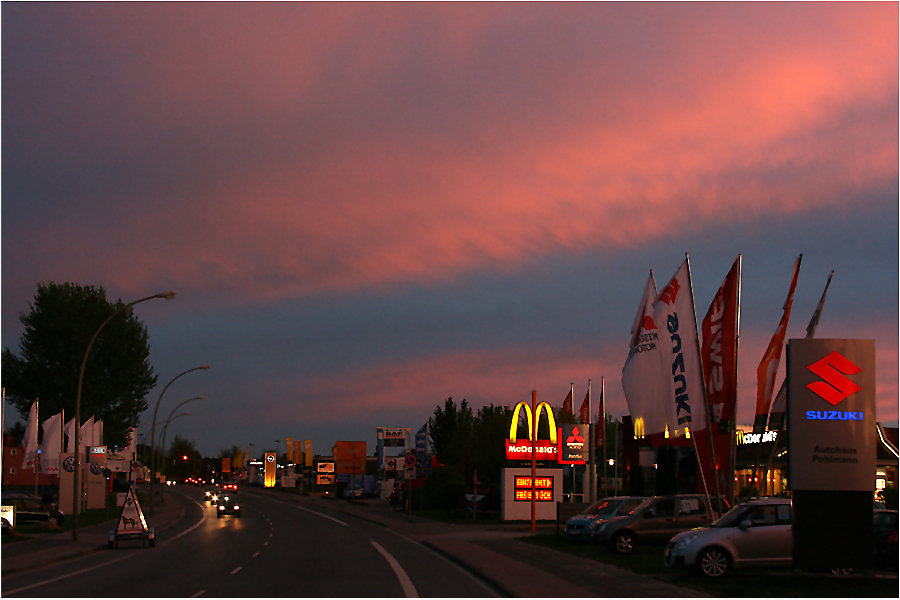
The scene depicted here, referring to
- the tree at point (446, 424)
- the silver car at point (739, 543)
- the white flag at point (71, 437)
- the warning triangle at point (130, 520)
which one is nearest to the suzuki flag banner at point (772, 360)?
the silver car at point (739, 543)

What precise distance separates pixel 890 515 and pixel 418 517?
1580 inches

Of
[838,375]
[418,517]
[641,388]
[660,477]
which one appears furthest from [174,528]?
[838,375]

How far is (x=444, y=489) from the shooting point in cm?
6450

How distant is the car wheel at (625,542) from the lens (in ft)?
86.0

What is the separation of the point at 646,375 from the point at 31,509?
31.1m

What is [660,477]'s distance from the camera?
43.6m

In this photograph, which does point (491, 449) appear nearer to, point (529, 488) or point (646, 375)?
point (529, 488)

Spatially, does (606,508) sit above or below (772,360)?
below

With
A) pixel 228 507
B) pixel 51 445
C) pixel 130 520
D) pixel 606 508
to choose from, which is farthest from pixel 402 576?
pixel 228 507

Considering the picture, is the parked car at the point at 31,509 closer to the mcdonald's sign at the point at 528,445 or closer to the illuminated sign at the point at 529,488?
the mcdonald's sign at the point at 528,445

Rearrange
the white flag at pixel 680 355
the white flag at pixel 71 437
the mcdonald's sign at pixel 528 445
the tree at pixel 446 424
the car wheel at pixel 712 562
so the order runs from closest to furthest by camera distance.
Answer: the car wheel at pixel 712 562
the white flag at pixel 680 355
the white flag at pixel 71 437
the mcdonald's sign at pixel 528 445
the tree at pixel 446 424

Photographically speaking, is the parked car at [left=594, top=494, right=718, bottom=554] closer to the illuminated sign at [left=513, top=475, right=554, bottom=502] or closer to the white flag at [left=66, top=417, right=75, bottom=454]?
the illuminated sign at [left=513, top=475, right=554, bottom=502]

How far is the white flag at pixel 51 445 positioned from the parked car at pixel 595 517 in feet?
110

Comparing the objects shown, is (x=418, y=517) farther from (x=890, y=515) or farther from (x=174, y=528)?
(x=890, y=515)
